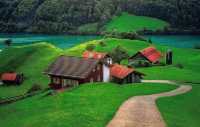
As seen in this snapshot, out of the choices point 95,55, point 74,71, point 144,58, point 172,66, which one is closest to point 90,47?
point 144,58

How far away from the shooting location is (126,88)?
6894cm

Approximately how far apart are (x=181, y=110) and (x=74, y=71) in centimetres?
2826

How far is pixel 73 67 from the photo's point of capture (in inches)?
3068

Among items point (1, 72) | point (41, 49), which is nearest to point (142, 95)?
point (1, 72)

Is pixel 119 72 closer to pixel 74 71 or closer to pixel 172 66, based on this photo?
pixel 74 71

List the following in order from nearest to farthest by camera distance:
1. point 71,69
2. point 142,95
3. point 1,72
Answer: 1. point 142,95
2. point 71,69
3. point 1,72

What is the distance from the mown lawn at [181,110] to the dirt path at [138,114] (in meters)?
0.98

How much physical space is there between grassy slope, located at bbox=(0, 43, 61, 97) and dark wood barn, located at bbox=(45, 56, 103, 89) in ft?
49.9

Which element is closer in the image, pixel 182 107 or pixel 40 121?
pixel 40 121

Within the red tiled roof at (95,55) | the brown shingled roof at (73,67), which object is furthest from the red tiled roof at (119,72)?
the red tiled roof at (95,55)

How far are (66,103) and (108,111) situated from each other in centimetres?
767

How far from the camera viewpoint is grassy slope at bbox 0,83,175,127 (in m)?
45.5

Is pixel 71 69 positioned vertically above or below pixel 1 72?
above

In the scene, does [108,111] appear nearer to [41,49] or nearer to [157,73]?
[157,73]
